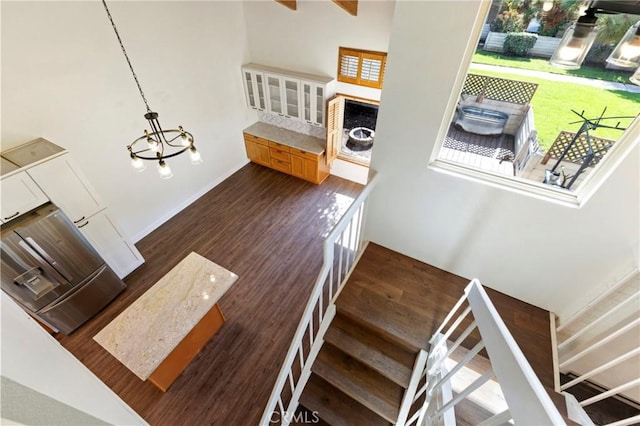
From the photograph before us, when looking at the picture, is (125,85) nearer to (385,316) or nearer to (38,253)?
(38,253)

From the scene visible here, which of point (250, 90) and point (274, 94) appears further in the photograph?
point (250, 90)

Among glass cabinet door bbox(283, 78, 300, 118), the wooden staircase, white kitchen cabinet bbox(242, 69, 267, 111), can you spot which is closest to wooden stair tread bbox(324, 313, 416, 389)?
the wooden staircase

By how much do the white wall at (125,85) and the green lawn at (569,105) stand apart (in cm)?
384

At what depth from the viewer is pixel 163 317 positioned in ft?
7.82

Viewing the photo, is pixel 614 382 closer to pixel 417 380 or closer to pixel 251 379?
pixel 417 380

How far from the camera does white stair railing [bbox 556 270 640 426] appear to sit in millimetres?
1635

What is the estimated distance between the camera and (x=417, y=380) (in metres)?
1.95

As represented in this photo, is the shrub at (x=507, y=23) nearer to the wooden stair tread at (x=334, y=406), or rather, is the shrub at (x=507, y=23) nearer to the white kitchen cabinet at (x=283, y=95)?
the wooden stair tread at (x=334, y=406)

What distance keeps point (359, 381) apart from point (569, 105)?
236 cm

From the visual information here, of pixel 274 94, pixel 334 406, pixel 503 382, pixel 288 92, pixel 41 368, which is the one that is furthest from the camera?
pixel 274 94

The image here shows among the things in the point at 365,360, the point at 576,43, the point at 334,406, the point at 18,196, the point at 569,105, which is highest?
the point at 576,43

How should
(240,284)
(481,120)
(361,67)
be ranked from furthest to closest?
(361,67) < (240,284) < (481,120)

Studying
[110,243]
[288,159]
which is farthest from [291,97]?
[110,243]

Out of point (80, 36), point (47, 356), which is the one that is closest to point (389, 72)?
point (47, 356)
